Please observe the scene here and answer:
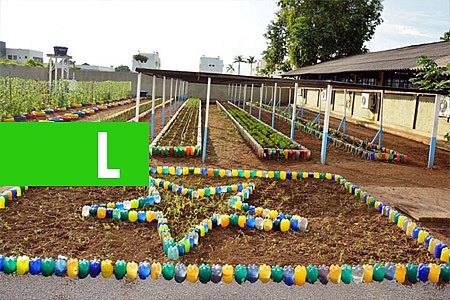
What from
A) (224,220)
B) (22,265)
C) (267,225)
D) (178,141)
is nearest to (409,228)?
(267,225)

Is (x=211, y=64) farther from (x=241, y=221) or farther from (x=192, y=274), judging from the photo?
(x=192, y=274)

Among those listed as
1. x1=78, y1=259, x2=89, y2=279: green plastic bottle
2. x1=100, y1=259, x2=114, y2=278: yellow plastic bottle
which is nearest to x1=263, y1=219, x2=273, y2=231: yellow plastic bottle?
x1=100, y1=259, x2=114, y2=278: yellow plastic bottle

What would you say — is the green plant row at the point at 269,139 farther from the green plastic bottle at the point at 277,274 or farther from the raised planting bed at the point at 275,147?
the green plastic bottle at the point at 277,274

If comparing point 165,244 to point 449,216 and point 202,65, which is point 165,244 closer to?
point 449,216

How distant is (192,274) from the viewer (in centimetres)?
426

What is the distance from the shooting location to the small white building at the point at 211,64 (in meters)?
101

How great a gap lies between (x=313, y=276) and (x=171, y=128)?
11.5 meters

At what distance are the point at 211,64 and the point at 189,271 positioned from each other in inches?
3947

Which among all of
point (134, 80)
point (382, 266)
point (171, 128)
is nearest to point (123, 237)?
point (382, 266)

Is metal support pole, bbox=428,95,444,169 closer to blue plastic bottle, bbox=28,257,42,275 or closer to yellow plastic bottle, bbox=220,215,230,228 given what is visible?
yellow plastic bottle, bbox=220,215,230,228

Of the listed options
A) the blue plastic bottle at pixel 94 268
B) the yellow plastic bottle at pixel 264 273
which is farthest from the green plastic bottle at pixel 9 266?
the yellow plastic bottle at pixel 264 273

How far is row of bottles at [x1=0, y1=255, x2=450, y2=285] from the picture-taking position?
4.26m
